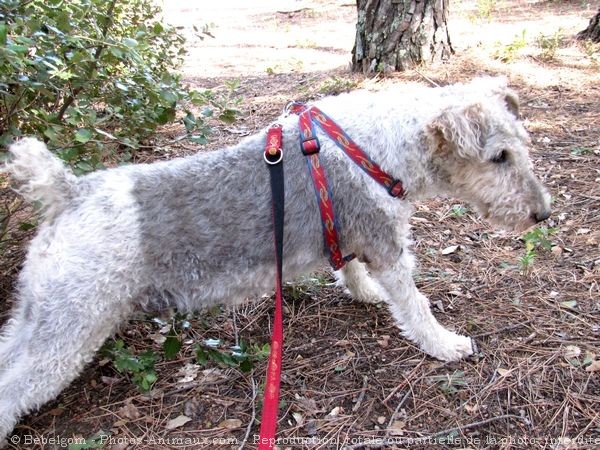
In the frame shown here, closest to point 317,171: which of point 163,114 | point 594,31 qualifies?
point 163,114

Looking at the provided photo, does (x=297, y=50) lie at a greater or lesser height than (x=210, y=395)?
greater

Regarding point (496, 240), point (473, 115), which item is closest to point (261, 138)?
point (473, 115)

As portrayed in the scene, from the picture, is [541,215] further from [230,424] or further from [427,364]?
[230,424]

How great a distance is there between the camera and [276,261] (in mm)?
2967

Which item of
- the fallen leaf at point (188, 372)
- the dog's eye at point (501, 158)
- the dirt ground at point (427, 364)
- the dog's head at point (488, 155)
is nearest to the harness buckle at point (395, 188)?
the dog's head at point (488, 155)

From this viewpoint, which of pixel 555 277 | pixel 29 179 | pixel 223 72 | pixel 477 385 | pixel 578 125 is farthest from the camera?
pixel 223 72

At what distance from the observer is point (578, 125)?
18.9 ft

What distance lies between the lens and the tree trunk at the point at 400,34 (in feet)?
22.4

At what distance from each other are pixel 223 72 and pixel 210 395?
7496mm

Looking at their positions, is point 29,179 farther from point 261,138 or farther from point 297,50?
point 297,50

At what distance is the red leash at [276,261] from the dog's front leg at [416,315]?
73 cm

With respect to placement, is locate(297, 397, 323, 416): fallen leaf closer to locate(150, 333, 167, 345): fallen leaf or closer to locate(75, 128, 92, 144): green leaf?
locate(150, 333, 167, 345): fallen leaf

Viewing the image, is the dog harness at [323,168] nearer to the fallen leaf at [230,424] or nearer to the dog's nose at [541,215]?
the dog's nose at [541,215]

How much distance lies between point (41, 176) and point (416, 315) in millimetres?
2418
